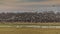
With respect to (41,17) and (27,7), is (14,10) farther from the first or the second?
(41,17)

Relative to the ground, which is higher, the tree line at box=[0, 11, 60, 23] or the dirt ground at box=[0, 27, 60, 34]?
the tree line at box=[0, 11, 60, 23]

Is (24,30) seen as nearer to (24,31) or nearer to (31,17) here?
(24,31)

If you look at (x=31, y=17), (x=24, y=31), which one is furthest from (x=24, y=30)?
(x=31, y=17)

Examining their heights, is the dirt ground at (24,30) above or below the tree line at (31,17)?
below

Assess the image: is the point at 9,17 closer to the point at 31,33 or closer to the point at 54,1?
the point at 31,33

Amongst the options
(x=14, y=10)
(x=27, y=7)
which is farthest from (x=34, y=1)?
(x=14, y=10)

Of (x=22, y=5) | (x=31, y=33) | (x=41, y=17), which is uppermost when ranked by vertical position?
(x=22, y=5)

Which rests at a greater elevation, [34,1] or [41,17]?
[34,1]

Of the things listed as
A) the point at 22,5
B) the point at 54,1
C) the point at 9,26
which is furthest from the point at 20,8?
the point at 54,1

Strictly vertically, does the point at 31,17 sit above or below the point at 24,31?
above

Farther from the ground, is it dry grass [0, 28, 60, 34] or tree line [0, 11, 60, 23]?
tree line [0, 11, 60, 23]
